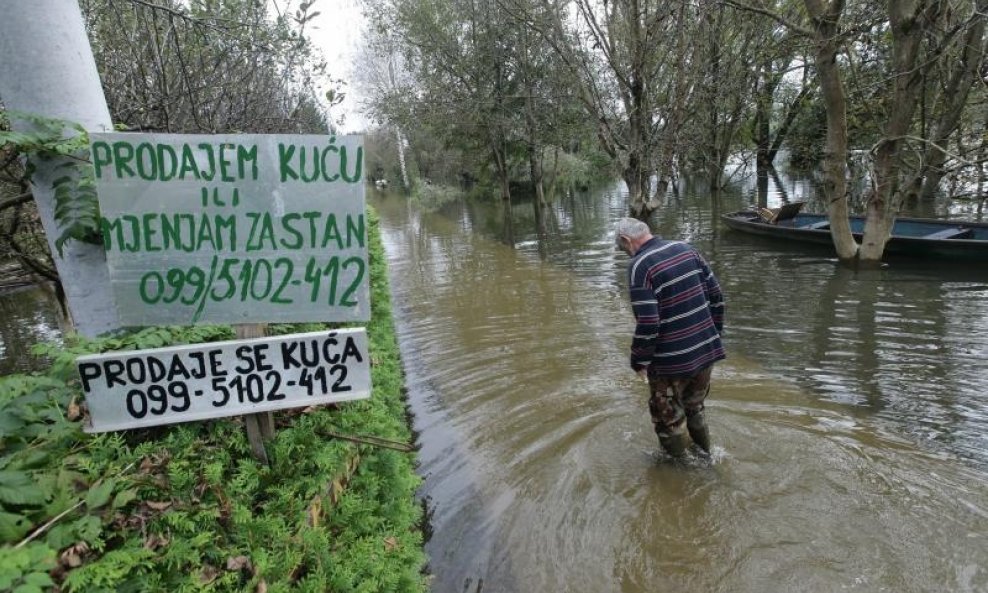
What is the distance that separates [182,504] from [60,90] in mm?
1832

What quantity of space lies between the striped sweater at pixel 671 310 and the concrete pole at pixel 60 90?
3101mm

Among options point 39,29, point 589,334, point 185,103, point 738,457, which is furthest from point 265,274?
point 589,334

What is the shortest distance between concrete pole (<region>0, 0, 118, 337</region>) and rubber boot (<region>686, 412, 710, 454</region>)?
3.98 m

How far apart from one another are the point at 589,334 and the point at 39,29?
716 centimetres

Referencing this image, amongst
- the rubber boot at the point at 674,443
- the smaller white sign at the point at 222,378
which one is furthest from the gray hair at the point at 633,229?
the smaller white sign at the point at 222,378

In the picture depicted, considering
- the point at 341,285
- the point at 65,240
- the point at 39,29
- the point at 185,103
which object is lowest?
the point at 341,285

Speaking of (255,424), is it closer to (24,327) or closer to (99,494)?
(99,494)

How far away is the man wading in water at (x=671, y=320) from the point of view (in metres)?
3.95

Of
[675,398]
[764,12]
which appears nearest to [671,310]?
[675,398]

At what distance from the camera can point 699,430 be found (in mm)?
4512

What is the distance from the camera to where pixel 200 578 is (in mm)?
1778

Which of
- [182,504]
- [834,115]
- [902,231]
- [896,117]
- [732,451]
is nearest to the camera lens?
[182,504]

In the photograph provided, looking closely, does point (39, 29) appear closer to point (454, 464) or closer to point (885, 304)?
point (454, 464)

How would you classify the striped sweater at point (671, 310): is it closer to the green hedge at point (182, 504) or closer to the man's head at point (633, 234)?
the man's head at point (633, 234)
